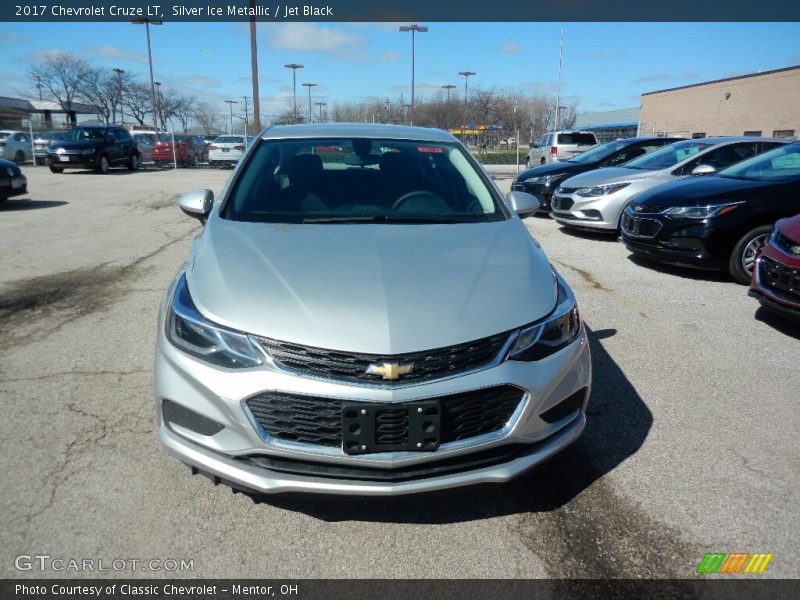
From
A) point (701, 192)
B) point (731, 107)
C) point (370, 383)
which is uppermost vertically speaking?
point (731, 107)

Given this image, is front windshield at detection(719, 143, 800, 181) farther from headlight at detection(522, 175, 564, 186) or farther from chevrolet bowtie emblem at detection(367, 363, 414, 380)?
chevrolet bowtie emblem at detection(367, 363, 414, 380)

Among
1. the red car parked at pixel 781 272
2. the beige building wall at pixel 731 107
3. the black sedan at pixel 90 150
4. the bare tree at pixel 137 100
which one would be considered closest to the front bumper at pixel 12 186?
the black sedan at pixel 90 150

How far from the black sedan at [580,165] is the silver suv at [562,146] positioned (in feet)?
30.4

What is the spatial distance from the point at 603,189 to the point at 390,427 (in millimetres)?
8153

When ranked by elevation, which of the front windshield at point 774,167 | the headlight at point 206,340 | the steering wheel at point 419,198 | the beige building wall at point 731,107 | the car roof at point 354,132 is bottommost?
the headlight at point 206,340

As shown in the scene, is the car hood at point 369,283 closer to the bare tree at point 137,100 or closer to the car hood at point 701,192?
the car hood at point 701,192

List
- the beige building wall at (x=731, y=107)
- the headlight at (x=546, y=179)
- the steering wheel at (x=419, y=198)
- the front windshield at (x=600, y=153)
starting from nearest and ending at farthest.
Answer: the steering wheel at (x=419, y=198)
the headlight at (x=546, y=179)
the front windshield at (x=600, y=153)
the beige building wall at (x=731, y=107)

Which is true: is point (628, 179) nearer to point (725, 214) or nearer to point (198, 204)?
point (725, 214)

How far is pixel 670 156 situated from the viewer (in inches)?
393

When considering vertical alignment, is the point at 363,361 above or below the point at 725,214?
below

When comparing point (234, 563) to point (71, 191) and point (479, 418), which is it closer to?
point (479, 418)

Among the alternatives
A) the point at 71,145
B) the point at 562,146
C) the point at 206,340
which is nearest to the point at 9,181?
the point at 71,145

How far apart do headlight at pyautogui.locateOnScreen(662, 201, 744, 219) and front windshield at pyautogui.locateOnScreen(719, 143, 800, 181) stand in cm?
68

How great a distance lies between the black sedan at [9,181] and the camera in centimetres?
1215
